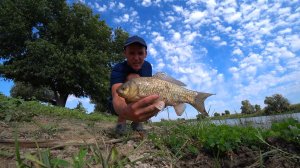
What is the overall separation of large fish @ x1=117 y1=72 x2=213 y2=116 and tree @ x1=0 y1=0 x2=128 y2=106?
2273 cm

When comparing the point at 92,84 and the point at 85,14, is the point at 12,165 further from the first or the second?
the point at 85,14

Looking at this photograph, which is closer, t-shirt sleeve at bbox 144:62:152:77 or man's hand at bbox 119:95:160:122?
man's hand at bbox 119:95:160:122

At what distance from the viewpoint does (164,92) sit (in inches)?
126

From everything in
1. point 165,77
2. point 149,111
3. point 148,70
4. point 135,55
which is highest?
point 135,55

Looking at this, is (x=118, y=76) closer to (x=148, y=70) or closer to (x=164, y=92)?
(x=148, y=70)

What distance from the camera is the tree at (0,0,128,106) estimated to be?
25.8m

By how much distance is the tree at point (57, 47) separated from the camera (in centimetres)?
2578

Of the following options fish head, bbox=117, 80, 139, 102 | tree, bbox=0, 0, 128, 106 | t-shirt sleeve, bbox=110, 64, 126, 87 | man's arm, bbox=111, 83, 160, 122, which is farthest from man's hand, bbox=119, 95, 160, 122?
tree, bbox=0, 0, 128, 106

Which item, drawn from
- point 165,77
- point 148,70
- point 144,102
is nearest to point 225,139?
point 165,77

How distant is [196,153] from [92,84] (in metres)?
23.8

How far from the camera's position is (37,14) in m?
28.1

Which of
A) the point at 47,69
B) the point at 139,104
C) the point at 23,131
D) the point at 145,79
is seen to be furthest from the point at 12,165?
the point at 47,69

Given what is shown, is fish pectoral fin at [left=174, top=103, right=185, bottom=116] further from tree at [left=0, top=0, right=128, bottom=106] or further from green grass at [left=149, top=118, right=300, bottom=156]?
tree at [left=0, top=0, right=128, bottom=106]

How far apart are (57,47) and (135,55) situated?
76.4 ft
